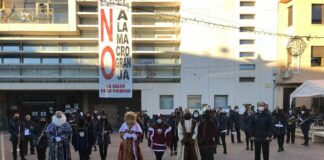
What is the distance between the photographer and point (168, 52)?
33375 mm

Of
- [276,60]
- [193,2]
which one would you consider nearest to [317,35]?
[276,60]

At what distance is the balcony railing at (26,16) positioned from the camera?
32344 millimetres

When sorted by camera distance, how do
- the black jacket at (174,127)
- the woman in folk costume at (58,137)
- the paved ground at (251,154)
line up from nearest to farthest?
the woman in folk costume at (58,137) < the paved ground at (251,154) < the black jacket at (174,127)

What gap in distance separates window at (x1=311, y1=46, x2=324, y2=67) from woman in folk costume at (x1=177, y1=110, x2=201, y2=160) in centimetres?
2127

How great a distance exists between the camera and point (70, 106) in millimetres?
35062

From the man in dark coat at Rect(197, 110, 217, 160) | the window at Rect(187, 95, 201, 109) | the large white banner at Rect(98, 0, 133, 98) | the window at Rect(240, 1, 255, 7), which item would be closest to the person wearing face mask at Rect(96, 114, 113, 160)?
the man in dark coat at Rect(197, 110, 217, 160)

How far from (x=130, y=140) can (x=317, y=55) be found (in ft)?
77.5

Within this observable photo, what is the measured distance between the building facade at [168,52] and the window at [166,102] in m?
0.08

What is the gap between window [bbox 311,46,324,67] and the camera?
29339mm

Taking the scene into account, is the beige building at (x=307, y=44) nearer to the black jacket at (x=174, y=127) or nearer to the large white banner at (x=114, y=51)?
the large white banner at (x=114, y=51)

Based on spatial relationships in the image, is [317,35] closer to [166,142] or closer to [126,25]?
[126,25]

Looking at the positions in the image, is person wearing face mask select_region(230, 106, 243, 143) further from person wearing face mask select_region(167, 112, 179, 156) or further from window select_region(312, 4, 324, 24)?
window select_region(312, 4, 324, 24)

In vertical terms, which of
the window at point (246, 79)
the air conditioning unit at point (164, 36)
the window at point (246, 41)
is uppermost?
the air conditioning unit at point (164, 36)

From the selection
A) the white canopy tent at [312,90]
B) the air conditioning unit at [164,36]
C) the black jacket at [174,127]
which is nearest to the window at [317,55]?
the white canopy tent at [312,90]
